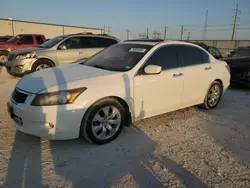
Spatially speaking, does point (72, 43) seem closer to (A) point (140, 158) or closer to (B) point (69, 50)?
(B) point (69, 50)

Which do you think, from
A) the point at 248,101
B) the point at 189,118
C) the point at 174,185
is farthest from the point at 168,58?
the point at 248,101

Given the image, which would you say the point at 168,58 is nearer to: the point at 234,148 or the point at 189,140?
the point at 189,140

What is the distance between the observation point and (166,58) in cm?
424

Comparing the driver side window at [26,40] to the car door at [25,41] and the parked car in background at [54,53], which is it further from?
the parked car in background at [54,53]

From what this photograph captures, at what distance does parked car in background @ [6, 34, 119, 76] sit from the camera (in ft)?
26.7

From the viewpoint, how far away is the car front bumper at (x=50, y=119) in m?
3.00

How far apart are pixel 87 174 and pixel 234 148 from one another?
2.27m

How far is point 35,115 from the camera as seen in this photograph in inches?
118

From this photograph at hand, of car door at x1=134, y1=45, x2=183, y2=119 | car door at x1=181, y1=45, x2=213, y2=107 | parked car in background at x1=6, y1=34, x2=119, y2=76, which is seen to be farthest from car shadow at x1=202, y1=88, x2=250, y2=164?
parked car in background at x1=6, y1=34, x2=119, y2=76

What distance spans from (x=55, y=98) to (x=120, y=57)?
163 centimetres

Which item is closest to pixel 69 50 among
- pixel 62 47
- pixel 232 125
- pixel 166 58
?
pixel 62 47

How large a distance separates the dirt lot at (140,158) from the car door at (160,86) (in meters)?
0.40

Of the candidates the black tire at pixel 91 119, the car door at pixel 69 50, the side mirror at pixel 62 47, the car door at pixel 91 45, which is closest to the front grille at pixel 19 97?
the black tire at pixel 91 119

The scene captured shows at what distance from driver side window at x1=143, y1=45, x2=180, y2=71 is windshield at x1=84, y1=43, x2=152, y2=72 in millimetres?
184
